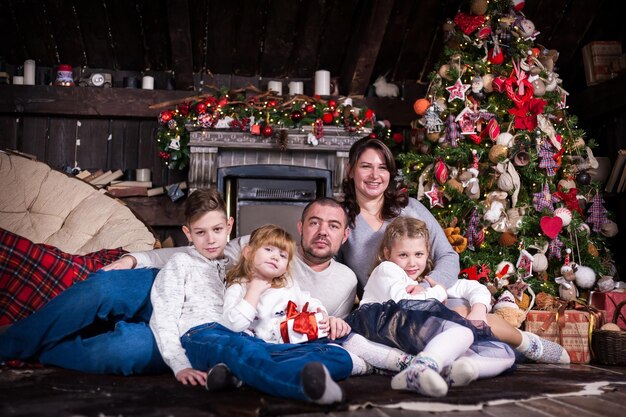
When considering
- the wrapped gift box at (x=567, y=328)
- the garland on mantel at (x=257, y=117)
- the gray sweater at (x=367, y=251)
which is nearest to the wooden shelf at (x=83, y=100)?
the garland on mantel at (x=257, y=117)

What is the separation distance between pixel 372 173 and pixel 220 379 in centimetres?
158

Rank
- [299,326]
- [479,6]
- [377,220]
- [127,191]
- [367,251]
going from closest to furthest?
[299,326], [367,251], [377,220], [479,6], [127,191]

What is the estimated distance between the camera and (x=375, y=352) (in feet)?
8.75

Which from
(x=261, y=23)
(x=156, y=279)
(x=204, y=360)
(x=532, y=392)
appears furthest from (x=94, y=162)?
(x=532, y=392)

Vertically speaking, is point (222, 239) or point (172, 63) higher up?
point (172, 63)

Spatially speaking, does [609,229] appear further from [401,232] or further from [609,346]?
[401,232]

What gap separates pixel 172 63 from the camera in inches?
221

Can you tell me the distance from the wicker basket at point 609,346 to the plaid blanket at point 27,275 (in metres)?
2.61

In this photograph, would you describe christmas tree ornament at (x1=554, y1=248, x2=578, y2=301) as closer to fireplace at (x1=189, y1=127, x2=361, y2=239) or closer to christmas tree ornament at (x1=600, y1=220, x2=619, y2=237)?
christmas tree ornament at (x1=600, y1=220, x2=619, y2=237)

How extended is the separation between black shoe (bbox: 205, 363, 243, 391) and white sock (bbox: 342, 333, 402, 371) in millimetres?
685

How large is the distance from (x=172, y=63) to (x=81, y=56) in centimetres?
78

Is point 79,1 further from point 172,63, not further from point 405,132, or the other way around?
point 405,132

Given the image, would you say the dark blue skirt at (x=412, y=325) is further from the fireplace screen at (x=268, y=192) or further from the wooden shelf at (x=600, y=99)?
the wooden shelf at (x=600, y=99)

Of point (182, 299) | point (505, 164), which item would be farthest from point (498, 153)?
point (182, 299)
